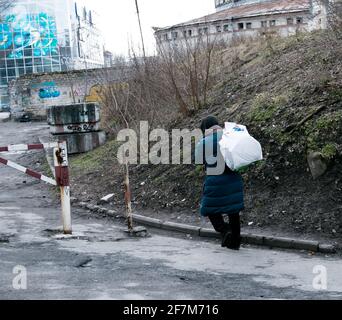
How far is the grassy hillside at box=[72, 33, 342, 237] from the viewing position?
389 inches

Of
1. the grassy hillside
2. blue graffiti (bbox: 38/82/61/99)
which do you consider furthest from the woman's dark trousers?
blue graffiti (bbox: 38/82/61/99)

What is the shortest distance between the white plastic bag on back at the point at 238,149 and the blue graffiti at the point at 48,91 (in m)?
36.5

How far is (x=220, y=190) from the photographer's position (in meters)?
8.64

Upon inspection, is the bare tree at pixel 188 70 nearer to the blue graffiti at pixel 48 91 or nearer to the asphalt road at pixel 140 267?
the asphalt road at pixel 140 267

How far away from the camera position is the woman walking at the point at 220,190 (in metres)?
8.60

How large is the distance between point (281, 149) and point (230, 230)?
2.86m

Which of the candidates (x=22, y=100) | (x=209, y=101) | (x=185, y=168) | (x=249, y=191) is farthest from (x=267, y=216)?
(x=22, y=100)

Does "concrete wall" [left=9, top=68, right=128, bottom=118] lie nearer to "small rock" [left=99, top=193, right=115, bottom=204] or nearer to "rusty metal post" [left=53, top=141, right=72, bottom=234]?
"small rock" [left=99, top=193, right=115, bottom=204]

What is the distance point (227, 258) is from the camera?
8234 millimetres

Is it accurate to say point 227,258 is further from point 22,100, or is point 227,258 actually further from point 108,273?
point 22,100

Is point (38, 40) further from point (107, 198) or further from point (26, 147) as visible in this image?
point (26, 147)

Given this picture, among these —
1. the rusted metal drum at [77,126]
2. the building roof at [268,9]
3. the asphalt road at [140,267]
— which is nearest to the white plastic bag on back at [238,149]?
the asphalt road at [140,267]
